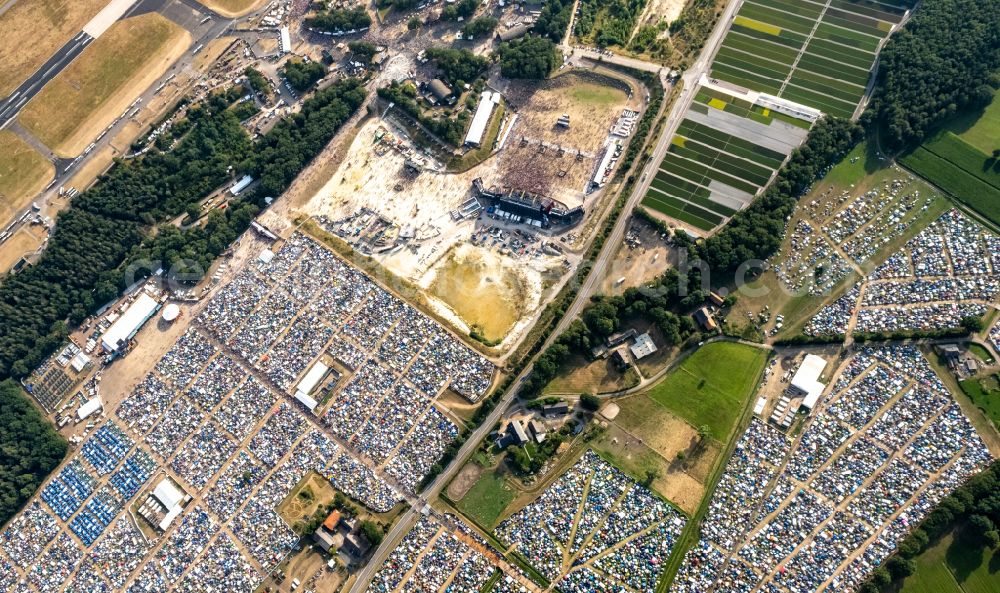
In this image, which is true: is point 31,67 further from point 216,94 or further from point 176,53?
point 216,94

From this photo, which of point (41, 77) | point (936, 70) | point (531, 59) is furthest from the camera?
point (41, 77)

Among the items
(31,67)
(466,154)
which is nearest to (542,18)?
(466,154)

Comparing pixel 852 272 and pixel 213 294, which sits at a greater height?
pixel 852 272

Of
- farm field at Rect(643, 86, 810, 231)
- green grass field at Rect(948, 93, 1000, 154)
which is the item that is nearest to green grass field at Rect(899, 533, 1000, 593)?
farm field at Rect(643, 86, 810, 231)

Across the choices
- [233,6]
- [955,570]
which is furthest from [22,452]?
[955,570]

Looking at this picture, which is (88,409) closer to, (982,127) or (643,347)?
(643,347)
